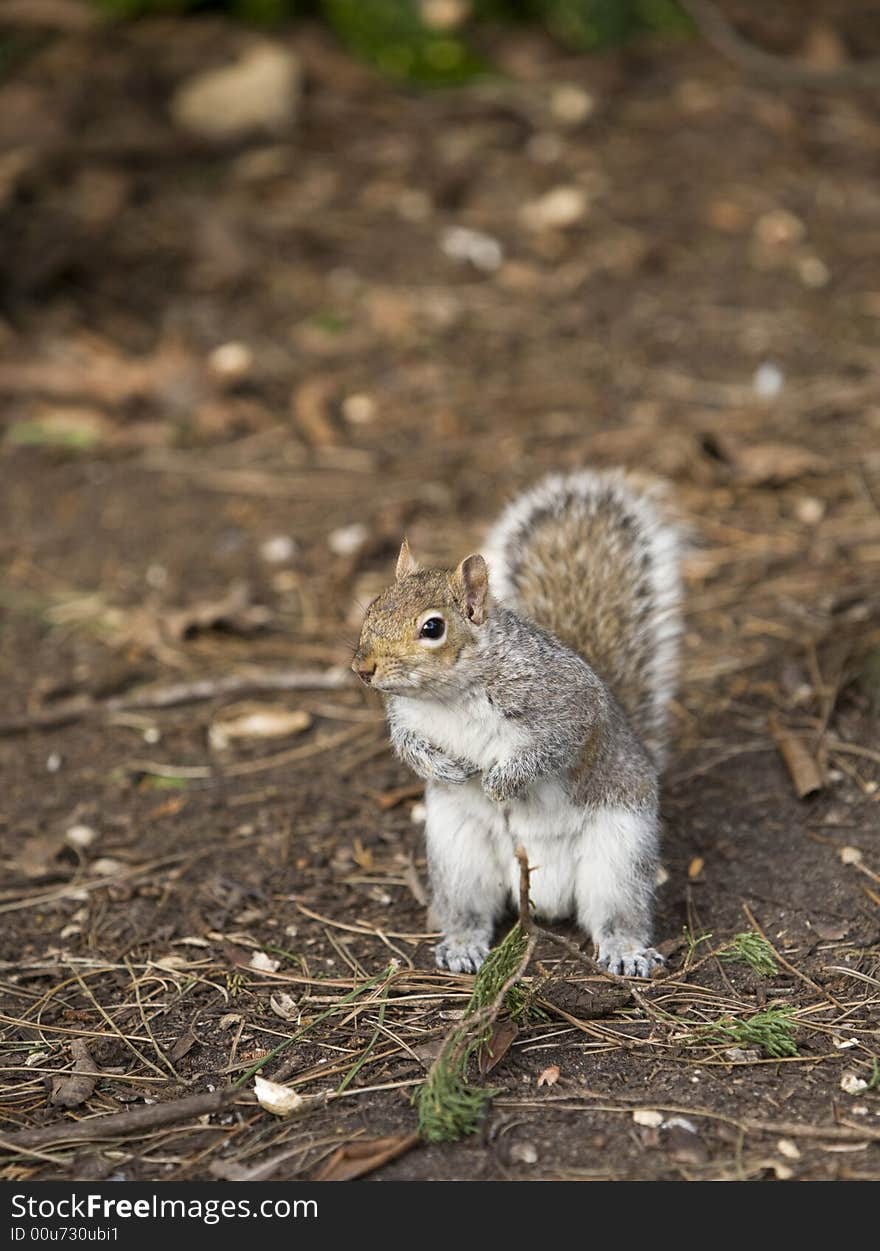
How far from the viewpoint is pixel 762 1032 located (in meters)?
2.70

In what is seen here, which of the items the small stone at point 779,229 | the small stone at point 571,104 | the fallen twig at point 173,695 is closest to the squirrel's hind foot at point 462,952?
the fallen twig at point 173,695

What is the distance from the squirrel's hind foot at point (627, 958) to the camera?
9.71 feet

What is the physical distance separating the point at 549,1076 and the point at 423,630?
0.83m

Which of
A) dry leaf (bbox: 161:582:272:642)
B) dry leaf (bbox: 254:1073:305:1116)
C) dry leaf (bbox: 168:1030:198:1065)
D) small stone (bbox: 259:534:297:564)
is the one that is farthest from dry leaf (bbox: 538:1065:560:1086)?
small stone (bbox: 259:534:297:564)

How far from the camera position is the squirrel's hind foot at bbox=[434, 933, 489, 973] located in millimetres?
3014

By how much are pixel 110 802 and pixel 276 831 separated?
489 mm

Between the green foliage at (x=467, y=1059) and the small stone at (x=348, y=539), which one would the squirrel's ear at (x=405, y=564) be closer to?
the green foliage at (x=467, y=1059)

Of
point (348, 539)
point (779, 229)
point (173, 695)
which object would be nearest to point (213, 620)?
point (173, 695)

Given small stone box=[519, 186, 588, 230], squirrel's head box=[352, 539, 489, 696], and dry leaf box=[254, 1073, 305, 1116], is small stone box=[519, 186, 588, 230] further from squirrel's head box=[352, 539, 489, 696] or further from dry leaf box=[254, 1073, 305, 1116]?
dry leaf box=[254, 1073, 305, 1116]

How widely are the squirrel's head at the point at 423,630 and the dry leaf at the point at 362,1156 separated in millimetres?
797

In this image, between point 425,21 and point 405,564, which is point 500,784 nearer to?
point 405,564

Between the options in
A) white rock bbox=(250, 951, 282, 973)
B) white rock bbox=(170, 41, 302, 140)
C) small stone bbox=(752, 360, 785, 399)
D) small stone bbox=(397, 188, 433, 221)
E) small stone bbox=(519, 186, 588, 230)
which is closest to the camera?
white rock bbox=(250, 951, 282, 973)

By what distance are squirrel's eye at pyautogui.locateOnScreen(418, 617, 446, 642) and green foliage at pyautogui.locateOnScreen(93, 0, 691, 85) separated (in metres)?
6.01
